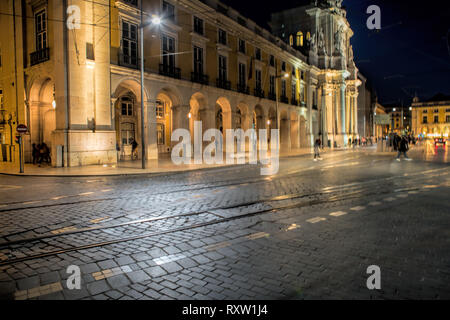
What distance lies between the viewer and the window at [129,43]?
73.8 ft

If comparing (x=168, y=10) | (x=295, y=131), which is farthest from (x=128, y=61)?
(x=295, y=131)

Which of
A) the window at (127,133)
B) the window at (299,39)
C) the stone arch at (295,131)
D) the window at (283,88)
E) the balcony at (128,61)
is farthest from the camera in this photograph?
the window at (299,39)

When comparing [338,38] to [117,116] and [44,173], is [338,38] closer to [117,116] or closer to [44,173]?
[117,116]

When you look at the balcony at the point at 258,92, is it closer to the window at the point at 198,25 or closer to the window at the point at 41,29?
the window at the point at 198,25

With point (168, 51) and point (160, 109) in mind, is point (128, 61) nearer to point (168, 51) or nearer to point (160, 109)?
point (168, 51)

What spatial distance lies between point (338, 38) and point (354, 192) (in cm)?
5979

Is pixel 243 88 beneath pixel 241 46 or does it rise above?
beneath

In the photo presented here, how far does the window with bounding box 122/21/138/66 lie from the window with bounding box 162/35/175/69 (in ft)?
8.14

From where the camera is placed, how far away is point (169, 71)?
84.4ft

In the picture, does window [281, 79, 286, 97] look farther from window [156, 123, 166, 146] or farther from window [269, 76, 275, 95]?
window [156, 123, 166, 146]

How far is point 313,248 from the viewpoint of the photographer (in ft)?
16.5

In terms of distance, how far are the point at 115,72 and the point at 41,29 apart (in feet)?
19.6

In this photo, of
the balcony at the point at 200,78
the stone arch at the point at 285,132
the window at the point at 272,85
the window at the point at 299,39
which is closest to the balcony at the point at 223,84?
the balcony at the point at 200,78

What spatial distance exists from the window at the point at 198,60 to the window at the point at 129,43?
6.46 meters
